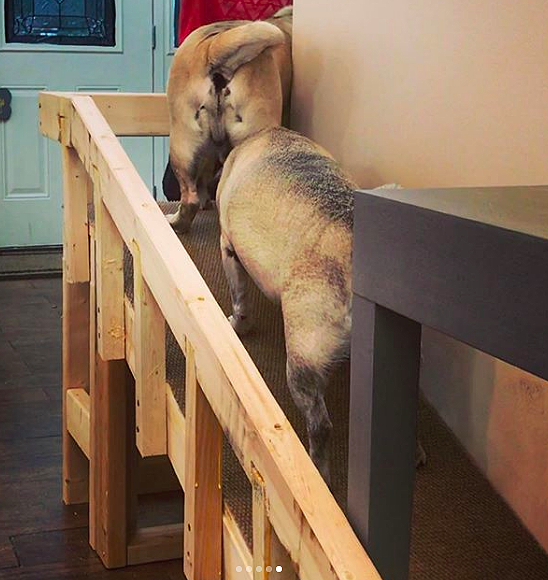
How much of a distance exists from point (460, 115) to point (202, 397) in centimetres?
75

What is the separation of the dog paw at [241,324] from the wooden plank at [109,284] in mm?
255

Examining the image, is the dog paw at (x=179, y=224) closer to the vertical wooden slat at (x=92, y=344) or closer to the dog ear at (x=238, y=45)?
the vertical wooden slat at (x=92, y=344)

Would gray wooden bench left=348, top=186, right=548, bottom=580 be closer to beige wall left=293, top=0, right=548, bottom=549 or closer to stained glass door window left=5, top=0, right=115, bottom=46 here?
beige wall left=293, top=0, right=548, bottom=549

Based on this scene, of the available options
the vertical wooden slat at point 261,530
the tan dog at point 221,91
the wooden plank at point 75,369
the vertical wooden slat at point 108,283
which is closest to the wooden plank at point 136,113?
the tan dog at point 221,91

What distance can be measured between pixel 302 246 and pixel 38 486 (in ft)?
5.19

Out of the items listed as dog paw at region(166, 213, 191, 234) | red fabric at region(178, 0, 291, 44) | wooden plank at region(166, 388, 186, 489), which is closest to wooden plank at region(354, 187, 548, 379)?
wooden plank at region(166, 388, 186, 489)

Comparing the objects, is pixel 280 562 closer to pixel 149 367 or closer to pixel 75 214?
pixel 149 367

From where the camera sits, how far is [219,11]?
2.93 meters

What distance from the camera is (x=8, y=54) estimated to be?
5.33 meters

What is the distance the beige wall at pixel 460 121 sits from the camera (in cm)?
166

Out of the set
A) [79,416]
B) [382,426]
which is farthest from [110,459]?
[382,426]

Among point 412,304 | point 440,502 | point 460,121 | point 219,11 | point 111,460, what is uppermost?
point 219,11

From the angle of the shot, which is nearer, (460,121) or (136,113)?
(460,121)

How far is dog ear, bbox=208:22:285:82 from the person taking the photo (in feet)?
7.13
